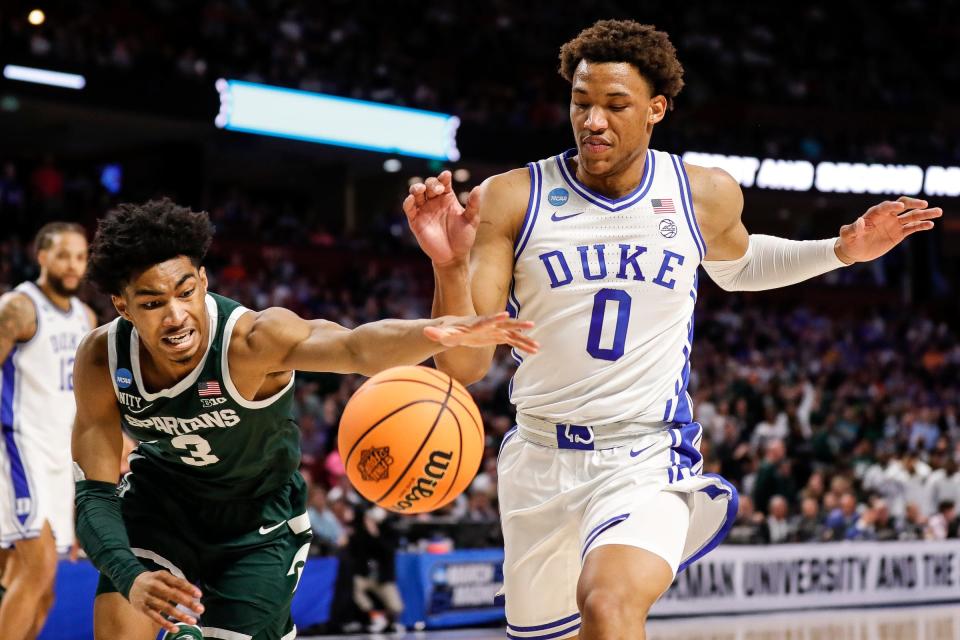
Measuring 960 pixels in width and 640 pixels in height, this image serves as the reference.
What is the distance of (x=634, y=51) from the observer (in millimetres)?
4457

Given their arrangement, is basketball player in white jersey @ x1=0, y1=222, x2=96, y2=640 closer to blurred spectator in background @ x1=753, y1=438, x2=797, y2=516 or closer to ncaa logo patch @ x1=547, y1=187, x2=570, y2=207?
ncaa logo patch @ x1=547, y1=187, x2=570, y2=207

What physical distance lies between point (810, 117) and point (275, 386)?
26.5 metres

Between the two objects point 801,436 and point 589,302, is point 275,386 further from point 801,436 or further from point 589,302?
point 801,436

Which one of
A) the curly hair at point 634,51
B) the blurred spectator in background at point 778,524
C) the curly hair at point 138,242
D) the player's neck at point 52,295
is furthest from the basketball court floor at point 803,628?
the curly hair at point 138,242

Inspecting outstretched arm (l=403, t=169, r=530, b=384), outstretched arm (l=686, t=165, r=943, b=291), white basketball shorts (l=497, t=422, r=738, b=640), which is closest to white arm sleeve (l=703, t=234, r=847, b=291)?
outstretched arm (l=686, t=165, r=943, b=291)

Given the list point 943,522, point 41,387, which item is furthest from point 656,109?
point 943,522

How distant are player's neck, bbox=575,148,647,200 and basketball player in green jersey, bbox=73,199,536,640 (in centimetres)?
103

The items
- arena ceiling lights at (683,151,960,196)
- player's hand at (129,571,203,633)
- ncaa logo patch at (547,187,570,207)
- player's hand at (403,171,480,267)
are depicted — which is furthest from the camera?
arena ceiling lights at (683,151,960,196)

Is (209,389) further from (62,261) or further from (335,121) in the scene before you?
(335,121)

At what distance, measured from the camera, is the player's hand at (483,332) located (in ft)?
12.1

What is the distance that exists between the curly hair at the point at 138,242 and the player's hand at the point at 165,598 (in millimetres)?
1040

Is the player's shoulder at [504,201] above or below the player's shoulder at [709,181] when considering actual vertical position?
below

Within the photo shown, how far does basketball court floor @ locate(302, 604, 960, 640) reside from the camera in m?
10.8

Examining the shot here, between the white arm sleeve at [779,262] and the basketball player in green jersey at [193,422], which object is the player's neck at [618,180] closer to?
the white arm sleeve at [779,262]
